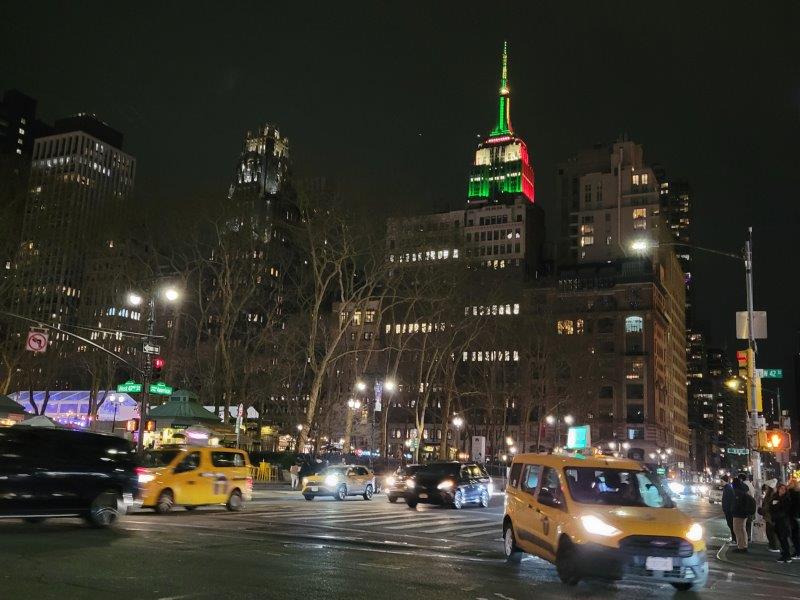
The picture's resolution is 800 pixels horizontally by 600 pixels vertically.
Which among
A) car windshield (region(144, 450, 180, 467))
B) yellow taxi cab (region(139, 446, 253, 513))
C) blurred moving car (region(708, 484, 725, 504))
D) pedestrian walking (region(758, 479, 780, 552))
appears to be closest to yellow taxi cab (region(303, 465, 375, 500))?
yellow taxi cab (region(139, 446, 253, 513))

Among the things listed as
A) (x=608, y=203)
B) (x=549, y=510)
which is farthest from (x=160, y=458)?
(x=608, y=203)

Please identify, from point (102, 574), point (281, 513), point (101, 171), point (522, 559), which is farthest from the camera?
point (101, 171)

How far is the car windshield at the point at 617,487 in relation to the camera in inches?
436

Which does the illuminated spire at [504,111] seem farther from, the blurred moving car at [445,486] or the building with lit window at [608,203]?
the blurred moving car at [445,486]

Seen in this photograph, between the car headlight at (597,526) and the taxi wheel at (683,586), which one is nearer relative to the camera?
the car headlight at (597,526)

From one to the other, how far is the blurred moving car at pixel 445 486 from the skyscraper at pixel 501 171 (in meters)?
138

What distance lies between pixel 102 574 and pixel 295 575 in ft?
8.15

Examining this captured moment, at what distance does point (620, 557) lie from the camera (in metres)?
9.85

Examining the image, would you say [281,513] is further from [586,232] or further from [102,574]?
[586,232]

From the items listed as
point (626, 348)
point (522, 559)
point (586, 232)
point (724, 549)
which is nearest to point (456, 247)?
point (724, 549)

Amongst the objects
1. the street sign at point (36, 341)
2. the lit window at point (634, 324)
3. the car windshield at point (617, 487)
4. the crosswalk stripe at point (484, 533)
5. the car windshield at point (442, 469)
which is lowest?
the crosswalk stripe at point (484, 533)

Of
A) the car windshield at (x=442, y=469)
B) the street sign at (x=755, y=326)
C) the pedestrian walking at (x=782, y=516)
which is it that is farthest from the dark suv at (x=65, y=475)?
the street sign at (x=755, y=326)

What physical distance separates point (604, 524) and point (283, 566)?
468 centimetres

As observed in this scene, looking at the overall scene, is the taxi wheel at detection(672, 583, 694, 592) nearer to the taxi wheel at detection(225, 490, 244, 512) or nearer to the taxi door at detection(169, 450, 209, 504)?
the taxi door at detection(169, 450, 209, 504)
